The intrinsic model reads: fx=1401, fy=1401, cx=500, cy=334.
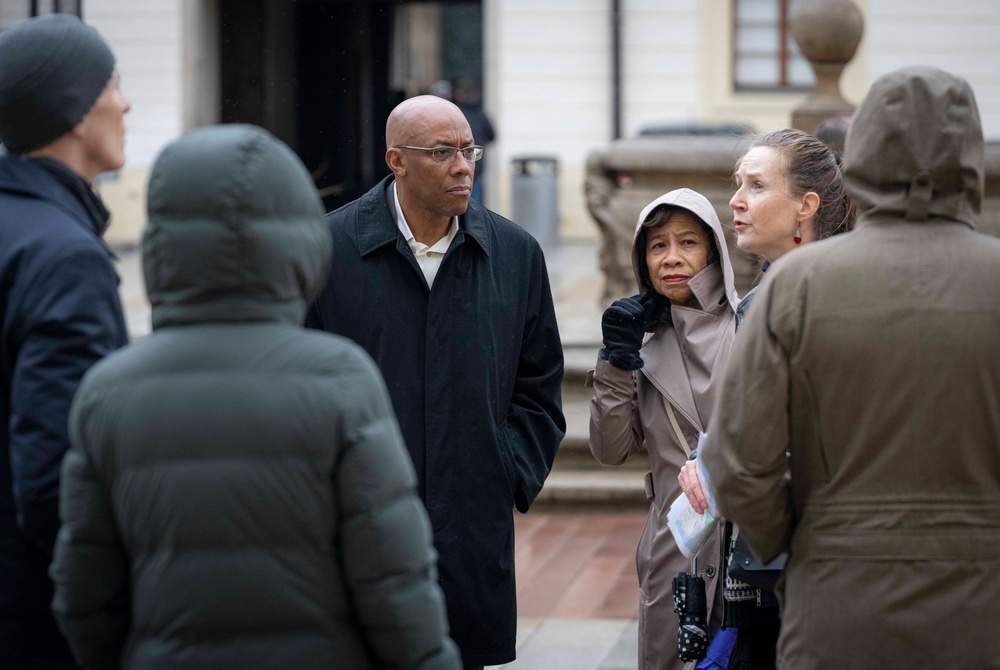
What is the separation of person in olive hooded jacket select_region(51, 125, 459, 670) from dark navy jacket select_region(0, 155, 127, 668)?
0.30 m

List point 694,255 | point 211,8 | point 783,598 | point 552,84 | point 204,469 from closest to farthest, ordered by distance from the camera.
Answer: point 204,469 → point 783,598 → point 694,255 → point 552,84 → point 211,8

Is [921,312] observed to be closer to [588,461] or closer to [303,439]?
[303,439]

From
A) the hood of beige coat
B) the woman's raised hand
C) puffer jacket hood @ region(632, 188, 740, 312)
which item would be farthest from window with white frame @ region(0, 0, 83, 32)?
the woman's raised hand

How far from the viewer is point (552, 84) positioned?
17.9 meters

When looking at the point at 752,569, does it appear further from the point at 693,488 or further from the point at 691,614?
the point at 691,614

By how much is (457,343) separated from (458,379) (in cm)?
9

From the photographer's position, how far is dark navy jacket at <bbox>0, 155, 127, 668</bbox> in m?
2.40

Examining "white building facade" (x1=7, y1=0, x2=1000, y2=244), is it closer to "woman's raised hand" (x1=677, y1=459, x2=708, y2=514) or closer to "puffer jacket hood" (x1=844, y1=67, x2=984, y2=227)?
"woman's raised hand" (x1=677, y1=459, x2=708, y2=514)

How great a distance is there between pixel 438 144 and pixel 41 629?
1.70 metres

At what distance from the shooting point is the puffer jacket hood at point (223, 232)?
6.86 feet

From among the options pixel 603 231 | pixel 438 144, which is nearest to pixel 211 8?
pixel 603 231

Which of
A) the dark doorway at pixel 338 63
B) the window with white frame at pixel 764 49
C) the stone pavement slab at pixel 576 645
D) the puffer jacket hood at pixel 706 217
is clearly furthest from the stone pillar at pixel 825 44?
the dark doorway at pixel 338 63

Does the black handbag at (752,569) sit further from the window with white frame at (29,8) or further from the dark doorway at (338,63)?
the dark doorway at (338,63)

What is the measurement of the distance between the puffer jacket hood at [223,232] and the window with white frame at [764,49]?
55.2ft
